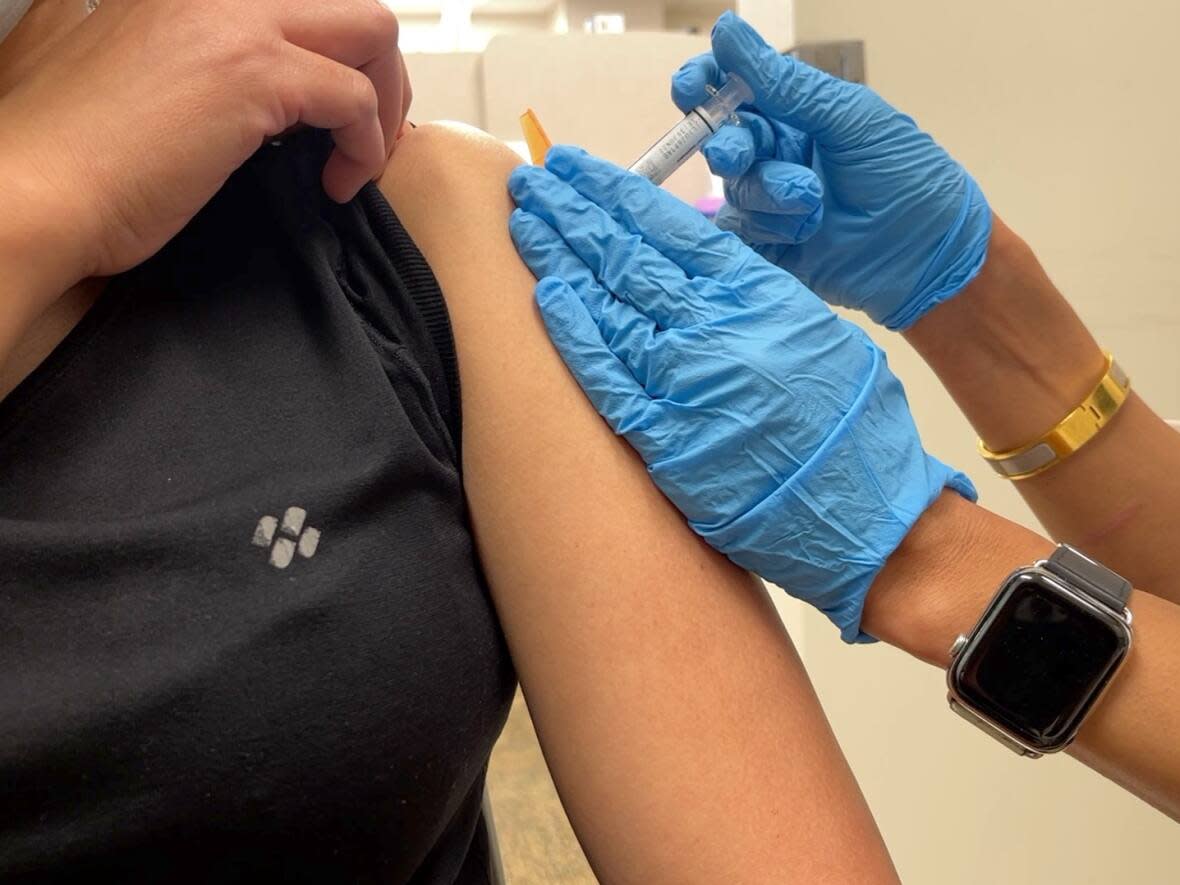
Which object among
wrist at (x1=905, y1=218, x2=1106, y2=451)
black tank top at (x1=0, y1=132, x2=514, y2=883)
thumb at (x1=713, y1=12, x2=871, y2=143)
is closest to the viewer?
black tank top at (x1=0, y1=132, x2=514, y2=883)

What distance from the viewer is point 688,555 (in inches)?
28.3

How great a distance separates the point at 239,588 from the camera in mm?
553

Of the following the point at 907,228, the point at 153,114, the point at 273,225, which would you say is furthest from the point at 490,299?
the point at 907,228

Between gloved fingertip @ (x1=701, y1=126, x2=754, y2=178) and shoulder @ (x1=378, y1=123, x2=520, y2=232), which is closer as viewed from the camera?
shoulder @ (x1=378, y1=123, x2=520, y2=232)

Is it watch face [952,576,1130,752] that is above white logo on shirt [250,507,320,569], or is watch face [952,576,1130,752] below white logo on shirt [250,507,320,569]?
below

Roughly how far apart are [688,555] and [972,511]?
0.86ft

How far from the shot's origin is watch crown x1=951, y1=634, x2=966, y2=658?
2.49ft

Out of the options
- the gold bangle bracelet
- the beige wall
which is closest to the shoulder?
the gold bangle bracelet

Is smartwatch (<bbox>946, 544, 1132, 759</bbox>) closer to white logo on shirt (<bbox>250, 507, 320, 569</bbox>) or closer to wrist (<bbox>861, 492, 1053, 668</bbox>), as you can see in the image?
wrist (<bbox>861, 492, 1053, 668</bbox>)

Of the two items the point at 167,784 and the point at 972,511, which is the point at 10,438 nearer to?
the point at 167,784

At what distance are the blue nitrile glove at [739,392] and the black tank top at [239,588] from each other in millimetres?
163

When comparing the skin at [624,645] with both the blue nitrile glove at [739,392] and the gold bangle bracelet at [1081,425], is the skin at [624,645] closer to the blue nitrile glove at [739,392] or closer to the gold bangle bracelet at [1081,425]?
the blue nitrile glove at [739,392]

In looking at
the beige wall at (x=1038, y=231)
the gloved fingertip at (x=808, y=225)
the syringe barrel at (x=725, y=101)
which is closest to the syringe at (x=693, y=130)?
the syringe barrel at (x=725, y=101)

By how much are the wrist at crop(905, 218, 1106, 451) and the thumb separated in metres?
0.24
